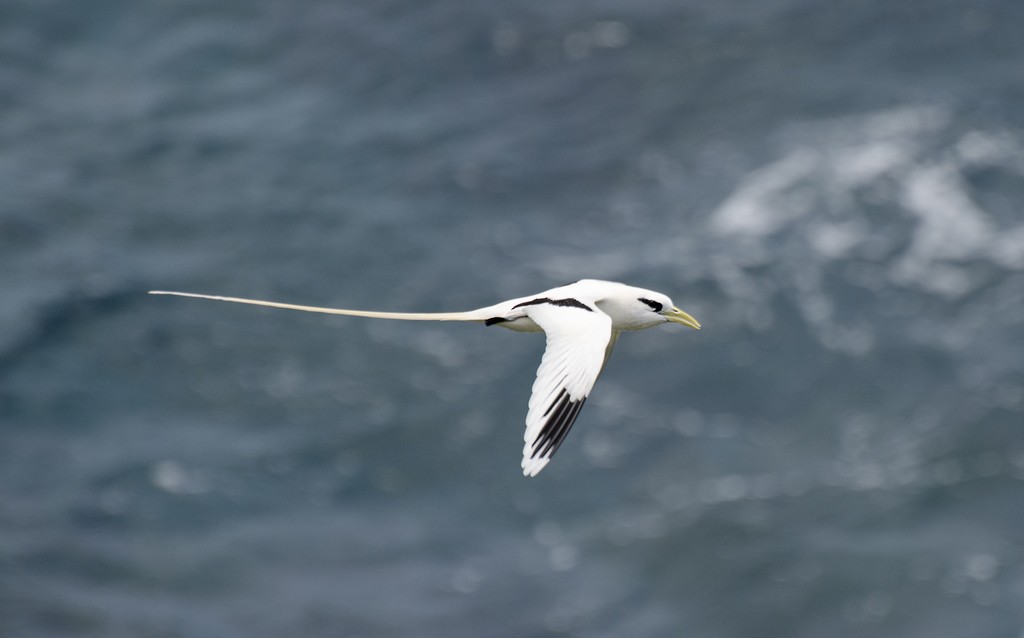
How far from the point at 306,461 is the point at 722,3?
71.7ft

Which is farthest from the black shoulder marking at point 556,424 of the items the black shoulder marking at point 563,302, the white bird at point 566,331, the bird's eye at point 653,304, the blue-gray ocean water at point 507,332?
the blue-gray ocean water at point 507,332

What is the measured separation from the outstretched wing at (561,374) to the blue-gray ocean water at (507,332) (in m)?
25.5

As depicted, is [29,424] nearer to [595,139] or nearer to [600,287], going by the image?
[595,139]

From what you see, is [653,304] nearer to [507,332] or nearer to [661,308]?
[661,308]

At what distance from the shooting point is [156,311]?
162ft

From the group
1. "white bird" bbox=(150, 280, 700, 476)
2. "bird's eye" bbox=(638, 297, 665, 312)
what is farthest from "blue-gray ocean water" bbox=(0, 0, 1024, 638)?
"white bird" bbox=(150, 280, 700, 476)

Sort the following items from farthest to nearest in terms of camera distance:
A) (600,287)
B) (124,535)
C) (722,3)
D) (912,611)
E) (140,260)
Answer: (722,3), (140,260), (124,535), (912,611), (600,287)

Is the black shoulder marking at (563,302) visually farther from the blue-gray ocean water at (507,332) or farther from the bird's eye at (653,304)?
the blue-gray ocean water at (507,332)

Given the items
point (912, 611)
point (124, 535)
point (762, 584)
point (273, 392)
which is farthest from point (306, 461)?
point (912, 611)

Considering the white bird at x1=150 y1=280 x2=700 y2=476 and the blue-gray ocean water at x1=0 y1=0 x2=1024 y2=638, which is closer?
the white bird at x1=150 y1=280 x2=700 y2=476

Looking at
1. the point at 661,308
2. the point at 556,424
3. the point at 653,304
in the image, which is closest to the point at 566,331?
the point at 556,424

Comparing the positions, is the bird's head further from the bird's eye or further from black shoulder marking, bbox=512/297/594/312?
black shoulder marking, bbox=512/297/594/312

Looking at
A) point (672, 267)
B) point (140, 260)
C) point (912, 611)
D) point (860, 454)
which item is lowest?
point (912, 611)

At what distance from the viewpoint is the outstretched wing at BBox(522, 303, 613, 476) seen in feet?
53.8
